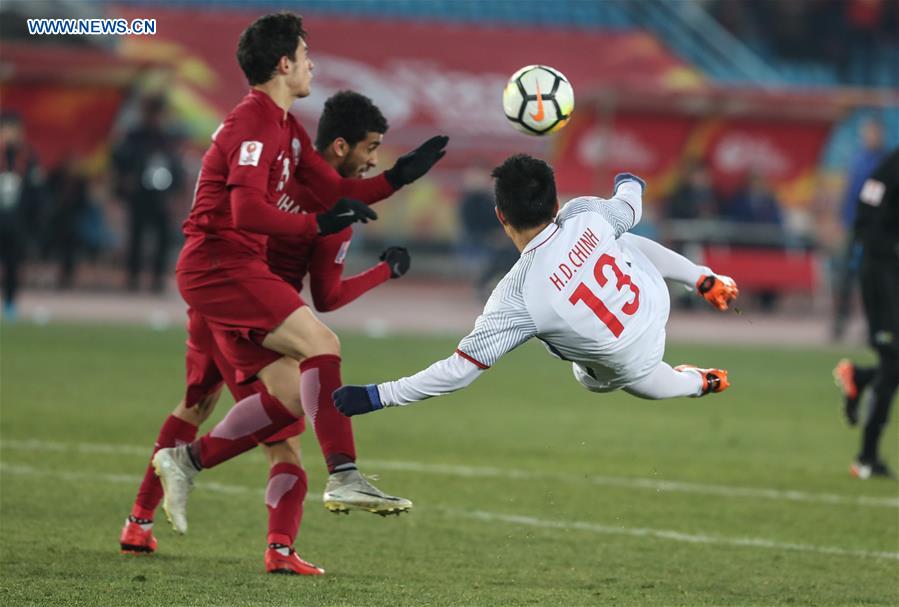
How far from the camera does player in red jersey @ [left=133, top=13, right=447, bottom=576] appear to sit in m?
6.52

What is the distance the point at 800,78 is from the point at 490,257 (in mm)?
10900

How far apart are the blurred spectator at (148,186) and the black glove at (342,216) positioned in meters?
16.8

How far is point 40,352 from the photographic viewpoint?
15852 mm

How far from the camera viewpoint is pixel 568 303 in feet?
20.7

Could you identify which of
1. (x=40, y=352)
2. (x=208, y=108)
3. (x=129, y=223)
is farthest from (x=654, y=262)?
(x=208, y=108)

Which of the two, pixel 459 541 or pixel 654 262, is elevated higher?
pixel 654 262

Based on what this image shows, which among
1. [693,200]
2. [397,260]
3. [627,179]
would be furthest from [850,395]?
[693,200]

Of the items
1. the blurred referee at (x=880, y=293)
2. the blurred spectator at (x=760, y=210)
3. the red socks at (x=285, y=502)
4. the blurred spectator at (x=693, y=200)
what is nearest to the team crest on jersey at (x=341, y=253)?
the red socks at (x=285, y=502)

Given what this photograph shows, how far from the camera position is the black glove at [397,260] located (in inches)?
286

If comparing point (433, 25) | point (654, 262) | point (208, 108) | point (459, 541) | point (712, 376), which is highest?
A: point (433, 25)

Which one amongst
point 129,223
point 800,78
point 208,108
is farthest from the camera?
point 800,78

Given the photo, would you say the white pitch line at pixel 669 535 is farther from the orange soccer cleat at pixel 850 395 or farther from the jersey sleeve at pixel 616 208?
the orange soccer cleat at pixel 850 395

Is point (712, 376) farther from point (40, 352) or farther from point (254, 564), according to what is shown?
point (40, 352)

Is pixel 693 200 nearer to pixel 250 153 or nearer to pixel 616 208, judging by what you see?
pixel 616 208
